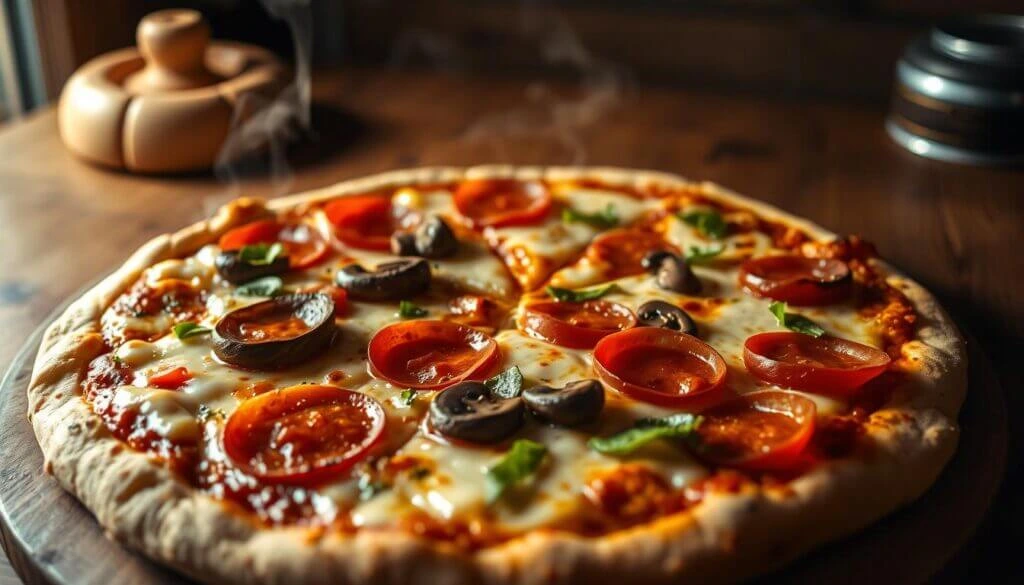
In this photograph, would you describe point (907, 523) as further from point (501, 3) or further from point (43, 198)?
point (501, 3)

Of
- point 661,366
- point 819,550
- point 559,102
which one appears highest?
point 661,366

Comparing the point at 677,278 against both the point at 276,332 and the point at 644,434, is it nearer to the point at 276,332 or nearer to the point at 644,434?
the point at 644,434

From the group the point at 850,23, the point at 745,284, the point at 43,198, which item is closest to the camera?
the point at 745,284

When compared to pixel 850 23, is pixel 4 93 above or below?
below

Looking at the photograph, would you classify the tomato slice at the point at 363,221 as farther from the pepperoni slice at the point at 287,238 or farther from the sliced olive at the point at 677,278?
the sliced olive at the point at 677,278

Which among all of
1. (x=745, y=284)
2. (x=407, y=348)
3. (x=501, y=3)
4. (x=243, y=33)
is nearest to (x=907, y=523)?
(x=745, y=284)

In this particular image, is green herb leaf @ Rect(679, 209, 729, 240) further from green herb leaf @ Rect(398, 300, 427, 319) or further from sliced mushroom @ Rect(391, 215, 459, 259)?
green herb leaf @ Rect(398, 300, 427, 319)

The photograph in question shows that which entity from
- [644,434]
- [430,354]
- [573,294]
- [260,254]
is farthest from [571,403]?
[260,254]
